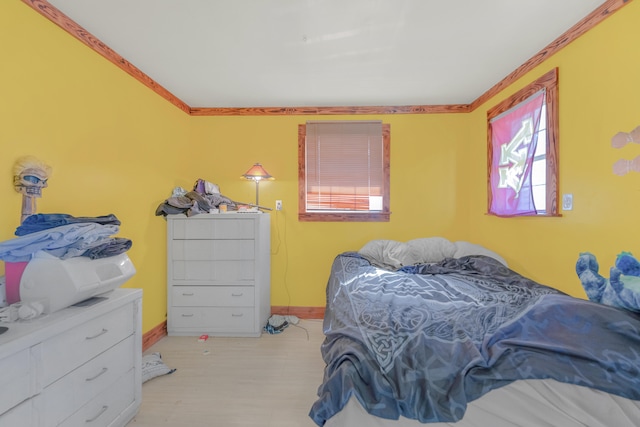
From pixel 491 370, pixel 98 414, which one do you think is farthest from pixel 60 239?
pixel 491 370

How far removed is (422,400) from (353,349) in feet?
0.88

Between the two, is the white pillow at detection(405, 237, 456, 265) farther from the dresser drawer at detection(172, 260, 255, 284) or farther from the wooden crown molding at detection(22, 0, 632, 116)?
the dresser drawer at detection(172, 260, 255, 284)

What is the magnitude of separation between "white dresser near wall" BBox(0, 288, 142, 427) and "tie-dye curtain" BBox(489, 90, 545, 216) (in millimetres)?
2807

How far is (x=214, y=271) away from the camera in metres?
2.43

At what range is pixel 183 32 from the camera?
170 cm

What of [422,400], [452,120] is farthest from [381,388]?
[452,120]

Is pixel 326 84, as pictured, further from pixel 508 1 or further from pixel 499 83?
pixel 499 83

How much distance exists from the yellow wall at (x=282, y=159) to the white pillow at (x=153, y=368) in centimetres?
43

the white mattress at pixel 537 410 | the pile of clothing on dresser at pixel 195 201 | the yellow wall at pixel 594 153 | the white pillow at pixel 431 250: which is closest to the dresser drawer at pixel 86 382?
the white mattress at pixel 537 410

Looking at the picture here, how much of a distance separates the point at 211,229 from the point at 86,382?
138 cm

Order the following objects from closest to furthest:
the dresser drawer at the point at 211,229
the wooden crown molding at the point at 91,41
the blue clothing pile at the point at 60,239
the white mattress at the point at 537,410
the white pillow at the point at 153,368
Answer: the white mattress at the point at 537,410 < the blue clothing pile at the point at 60,239 < the wooden crown molding at the point at 91,41 < the white pillow at the point at 153,368 < the dresser drawer at the point at 211,229

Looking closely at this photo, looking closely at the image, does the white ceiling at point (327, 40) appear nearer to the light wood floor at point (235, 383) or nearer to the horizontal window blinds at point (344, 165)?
the horizontal window blinds at point (344, 165)

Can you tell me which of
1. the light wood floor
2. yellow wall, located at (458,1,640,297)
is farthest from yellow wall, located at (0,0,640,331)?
the light wood floor

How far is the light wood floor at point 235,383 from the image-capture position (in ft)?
4.91
